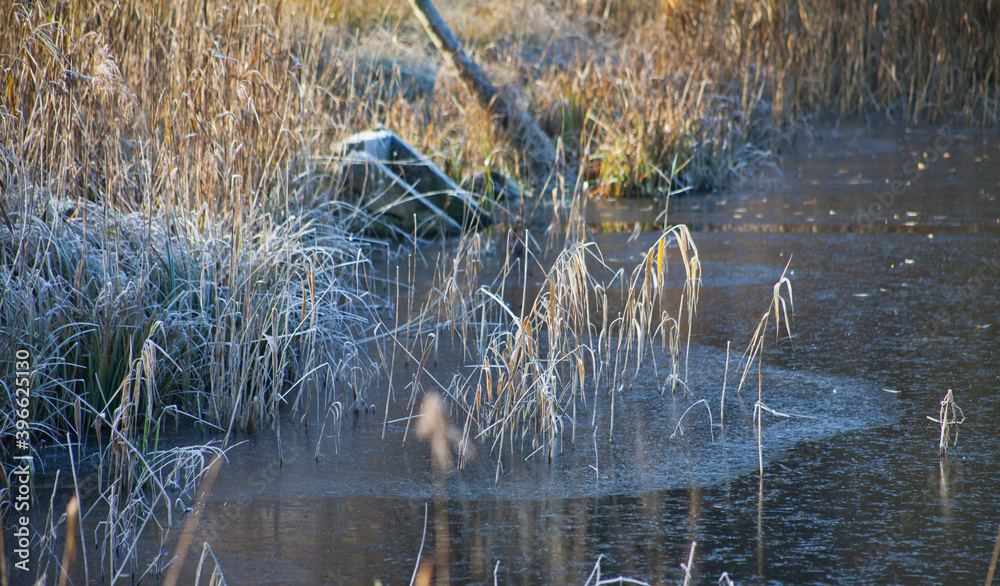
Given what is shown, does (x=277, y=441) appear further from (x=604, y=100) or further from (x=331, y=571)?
(x=604, y=100)

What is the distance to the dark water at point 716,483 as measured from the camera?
246 centimetres

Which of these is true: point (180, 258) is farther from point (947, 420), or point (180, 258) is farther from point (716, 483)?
point (947, 420)

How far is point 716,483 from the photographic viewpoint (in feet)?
9.50

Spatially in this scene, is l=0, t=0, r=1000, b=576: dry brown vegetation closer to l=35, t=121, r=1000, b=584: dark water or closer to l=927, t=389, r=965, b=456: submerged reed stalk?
l=35, t=121, r=1000, b=584: dark water

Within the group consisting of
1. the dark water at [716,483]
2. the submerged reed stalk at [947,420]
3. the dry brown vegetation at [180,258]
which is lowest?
the dark water at [716,483]

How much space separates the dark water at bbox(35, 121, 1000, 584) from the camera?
96.7 inches

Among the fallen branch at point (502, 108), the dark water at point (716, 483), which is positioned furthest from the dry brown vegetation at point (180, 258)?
the fallen branch at point (502, 108)

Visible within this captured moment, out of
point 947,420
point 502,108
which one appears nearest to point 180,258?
point 947,420

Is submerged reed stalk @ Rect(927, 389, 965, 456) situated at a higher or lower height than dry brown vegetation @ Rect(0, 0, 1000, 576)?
lower

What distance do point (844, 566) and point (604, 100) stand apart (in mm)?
6356

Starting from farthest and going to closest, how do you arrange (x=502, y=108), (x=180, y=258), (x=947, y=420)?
(x=502, y=108)
(x=180, y=258)
(x=947, y=420)

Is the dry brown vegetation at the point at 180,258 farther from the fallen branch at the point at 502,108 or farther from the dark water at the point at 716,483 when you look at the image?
the fallen branch at the point at 502,108

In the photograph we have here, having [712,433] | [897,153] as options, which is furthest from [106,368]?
[897,153]

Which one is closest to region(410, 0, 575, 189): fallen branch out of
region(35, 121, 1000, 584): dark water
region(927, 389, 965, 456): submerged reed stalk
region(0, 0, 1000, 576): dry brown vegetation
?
region(0, 0, 1000, 576): dry brown vegetation
